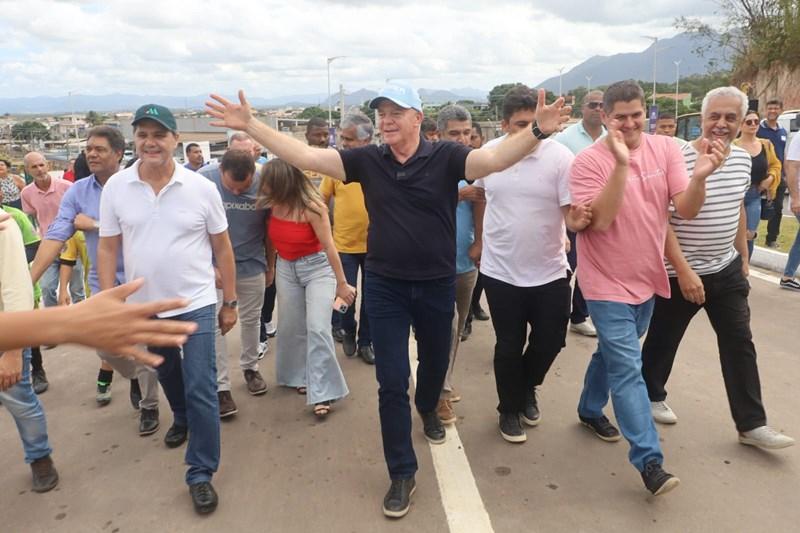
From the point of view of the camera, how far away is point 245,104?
299 cm

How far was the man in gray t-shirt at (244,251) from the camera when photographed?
411 cm

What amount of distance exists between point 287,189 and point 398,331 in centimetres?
148

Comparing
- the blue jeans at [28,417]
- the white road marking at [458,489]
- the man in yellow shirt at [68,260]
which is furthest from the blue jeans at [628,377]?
the man in yellow shirt at [68,260]

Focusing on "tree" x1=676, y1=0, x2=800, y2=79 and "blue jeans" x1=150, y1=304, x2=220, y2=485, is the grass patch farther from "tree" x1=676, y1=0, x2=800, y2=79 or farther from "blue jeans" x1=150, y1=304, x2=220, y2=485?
"tree" x1=676, y1=0, x2=800, y2=79

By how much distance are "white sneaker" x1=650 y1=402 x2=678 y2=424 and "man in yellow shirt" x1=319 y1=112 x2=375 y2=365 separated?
220cm

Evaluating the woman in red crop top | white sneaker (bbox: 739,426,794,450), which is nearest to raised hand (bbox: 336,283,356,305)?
the woman in red crop top

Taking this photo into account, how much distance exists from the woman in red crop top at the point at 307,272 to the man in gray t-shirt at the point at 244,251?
0.14 metres

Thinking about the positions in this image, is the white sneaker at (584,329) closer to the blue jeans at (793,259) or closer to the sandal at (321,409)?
the sandal at (321,409)

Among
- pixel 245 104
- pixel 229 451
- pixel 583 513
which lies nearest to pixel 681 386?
pixel 583 513

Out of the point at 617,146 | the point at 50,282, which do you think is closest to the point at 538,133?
the point at 617,146

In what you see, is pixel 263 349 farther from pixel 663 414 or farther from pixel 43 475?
pixel 663 414

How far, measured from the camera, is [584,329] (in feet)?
18.0

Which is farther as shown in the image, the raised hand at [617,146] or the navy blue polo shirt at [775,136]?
the navy blue polo shirt at [775,136]

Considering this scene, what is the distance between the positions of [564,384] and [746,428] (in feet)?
4.21
